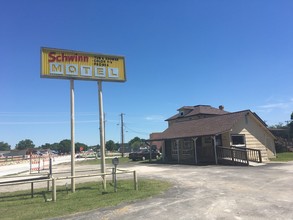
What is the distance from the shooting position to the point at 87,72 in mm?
14406

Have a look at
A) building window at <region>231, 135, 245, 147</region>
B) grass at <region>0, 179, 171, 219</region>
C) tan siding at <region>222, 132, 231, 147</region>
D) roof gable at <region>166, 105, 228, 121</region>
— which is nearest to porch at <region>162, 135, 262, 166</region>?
tan siding at <region>222, 132, 231, 147</region>

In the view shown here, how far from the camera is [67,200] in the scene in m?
10.6

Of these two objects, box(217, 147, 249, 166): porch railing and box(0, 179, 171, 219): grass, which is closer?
box(0, 179, 171, 219): grass

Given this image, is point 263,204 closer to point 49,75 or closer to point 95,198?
point 95,198

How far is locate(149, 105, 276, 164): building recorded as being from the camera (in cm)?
2534

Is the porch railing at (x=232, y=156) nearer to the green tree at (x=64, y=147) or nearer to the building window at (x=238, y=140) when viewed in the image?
the building window at (x=238, y=140)

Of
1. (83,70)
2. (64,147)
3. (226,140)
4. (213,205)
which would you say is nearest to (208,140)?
(226,140)

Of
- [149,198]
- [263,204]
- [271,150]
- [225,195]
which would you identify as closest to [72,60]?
[149,198]

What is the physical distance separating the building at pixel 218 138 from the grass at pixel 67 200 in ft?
44.3

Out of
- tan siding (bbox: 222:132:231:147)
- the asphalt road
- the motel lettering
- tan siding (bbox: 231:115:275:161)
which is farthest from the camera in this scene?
tan siding (bbox: 231:115:275:161)

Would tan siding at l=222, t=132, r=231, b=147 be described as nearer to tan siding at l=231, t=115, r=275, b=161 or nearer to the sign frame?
tan siding at l=231, t=115, r=275, b=161

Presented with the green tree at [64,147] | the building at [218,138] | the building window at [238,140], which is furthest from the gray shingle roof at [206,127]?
the green tree at [64,147]

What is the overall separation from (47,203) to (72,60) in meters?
6.86

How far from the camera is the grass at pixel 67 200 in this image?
875cm
